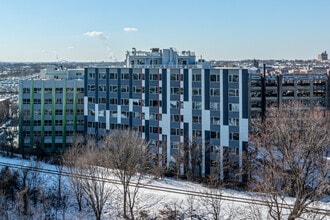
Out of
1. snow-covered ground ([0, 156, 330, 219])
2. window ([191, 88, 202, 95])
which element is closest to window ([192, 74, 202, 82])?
window ([191, 88, 202, 95])

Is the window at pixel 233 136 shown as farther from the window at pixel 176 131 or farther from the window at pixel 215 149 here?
the window at pixel 176 131

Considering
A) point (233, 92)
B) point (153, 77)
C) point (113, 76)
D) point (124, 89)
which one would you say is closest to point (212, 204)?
point (233, 92)

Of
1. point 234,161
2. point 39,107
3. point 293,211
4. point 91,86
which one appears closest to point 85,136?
point 91,86

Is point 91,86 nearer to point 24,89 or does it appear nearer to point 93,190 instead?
point 24,89

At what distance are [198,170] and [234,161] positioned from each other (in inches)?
189

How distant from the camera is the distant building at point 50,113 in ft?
236

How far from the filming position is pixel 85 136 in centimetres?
6512

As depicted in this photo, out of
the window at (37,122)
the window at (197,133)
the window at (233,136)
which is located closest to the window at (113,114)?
the window at (197,133)

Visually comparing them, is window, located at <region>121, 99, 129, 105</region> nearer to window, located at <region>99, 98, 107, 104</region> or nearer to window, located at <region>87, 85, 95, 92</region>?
window, located at <region>99, 98, 107, 104</region>

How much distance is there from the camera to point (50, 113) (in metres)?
72.4

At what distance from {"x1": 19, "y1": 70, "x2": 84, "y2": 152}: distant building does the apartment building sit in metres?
7.41

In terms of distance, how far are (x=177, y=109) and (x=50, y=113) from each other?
1043 inches

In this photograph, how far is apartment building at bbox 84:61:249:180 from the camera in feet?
173

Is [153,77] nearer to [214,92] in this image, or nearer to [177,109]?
[177,109]
